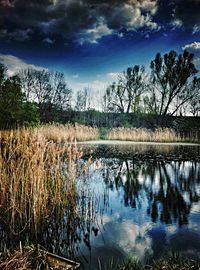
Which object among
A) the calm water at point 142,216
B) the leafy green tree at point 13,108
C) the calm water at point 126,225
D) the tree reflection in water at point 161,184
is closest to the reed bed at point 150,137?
the leafy green tree at point 13,108

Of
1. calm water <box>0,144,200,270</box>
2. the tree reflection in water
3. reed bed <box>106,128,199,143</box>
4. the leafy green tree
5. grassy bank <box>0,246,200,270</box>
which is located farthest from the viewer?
reed bed <box>106,128,199,143</box>

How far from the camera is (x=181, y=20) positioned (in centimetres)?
1464

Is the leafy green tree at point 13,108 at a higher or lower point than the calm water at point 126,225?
higher

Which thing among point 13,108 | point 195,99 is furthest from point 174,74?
point 13,108

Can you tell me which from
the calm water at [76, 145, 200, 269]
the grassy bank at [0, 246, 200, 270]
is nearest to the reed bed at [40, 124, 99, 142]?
the calm water at [76, 145, 200, 269]

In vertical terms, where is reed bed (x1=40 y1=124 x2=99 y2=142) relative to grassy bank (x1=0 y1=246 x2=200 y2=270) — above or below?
above

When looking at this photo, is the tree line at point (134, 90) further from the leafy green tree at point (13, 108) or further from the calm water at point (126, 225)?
the calm water at point (126, 225)

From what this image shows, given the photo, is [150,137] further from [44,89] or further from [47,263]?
[47,263]

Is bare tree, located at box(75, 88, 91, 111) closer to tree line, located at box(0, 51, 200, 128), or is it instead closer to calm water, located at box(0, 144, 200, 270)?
tree line, located at box(0, 51, 200, 128)

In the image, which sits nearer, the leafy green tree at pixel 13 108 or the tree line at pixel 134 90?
the leafy green tree at pixel 13 108

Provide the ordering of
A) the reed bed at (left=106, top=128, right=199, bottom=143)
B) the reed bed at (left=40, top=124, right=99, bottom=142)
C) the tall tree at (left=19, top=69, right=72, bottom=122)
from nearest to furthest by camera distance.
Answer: the reed bed at (left=40, top=124, right=99, bottom=142)
the reed bed at (left=106, top=128, right=199, bottom=143)
the tall tree at (left=19, top=69, right=72, bottom=122)

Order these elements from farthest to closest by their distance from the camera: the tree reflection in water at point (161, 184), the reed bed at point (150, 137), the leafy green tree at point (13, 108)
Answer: the reed bed at point (150, 137), the leafy green tree at point (13, 108), the tree reflection in water at point (161, 184)

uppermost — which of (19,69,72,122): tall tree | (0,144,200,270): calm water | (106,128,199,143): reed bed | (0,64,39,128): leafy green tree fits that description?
(19,69,72,122): tall tree

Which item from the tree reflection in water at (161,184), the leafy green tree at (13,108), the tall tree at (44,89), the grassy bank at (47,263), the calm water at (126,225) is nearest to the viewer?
the grassy bank at (47,263)
